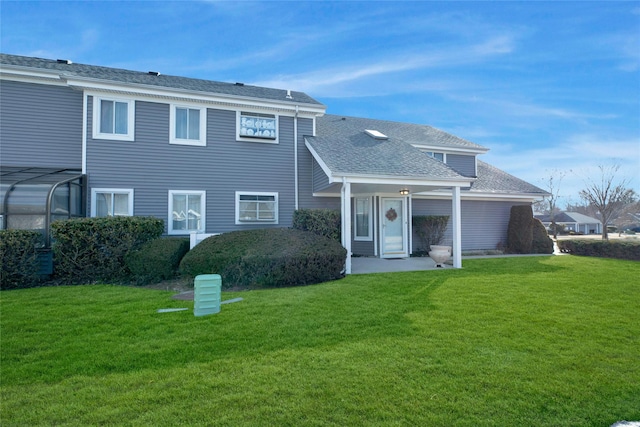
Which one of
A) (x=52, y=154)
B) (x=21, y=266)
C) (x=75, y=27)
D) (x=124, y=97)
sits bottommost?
(x=21, y=266)

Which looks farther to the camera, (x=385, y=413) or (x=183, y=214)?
(x=183, y=214)

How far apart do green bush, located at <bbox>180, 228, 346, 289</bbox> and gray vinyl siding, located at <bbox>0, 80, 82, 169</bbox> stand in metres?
6.09

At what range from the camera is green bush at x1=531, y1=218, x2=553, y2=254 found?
51.0 feet

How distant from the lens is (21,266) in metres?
7.94

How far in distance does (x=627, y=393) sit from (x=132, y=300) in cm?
738

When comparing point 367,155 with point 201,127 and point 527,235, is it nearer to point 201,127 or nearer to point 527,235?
point 201,127

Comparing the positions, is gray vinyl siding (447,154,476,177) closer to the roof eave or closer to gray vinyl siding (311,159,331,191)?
the roof eave

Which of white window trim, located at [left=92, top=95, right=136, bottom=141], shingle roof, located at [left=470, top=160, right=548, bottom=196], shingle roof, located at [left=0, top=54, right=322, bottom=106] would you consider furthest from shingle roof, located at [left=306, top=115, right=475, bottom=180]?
white window trim, located at [left=92, top=95, right=136, bottom=141]

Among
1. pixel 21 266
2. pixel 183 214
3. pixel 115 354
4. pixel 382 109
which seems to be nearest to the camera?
pixel 115 354

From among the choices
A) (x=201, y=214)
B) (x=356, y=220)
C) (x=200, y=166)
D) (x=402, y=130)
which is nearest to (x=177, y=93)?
(x=200, y=166)

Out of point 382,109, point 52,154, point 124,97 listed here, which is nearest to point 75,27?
point 124,97

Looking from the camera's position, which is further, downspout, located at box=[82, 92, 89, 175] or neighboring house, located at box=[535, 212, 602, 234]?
neighboring house, located at box=[535, 212, 602, 234]

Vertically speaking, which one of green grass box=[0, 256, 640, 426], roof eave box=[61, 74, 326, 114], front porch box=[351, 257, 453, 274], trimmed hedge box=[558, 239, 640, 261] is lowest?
green grass box=[0, 256, 640, 426]

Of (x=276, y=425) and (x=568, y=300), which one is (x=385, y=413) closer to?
(x=276, y=425)
